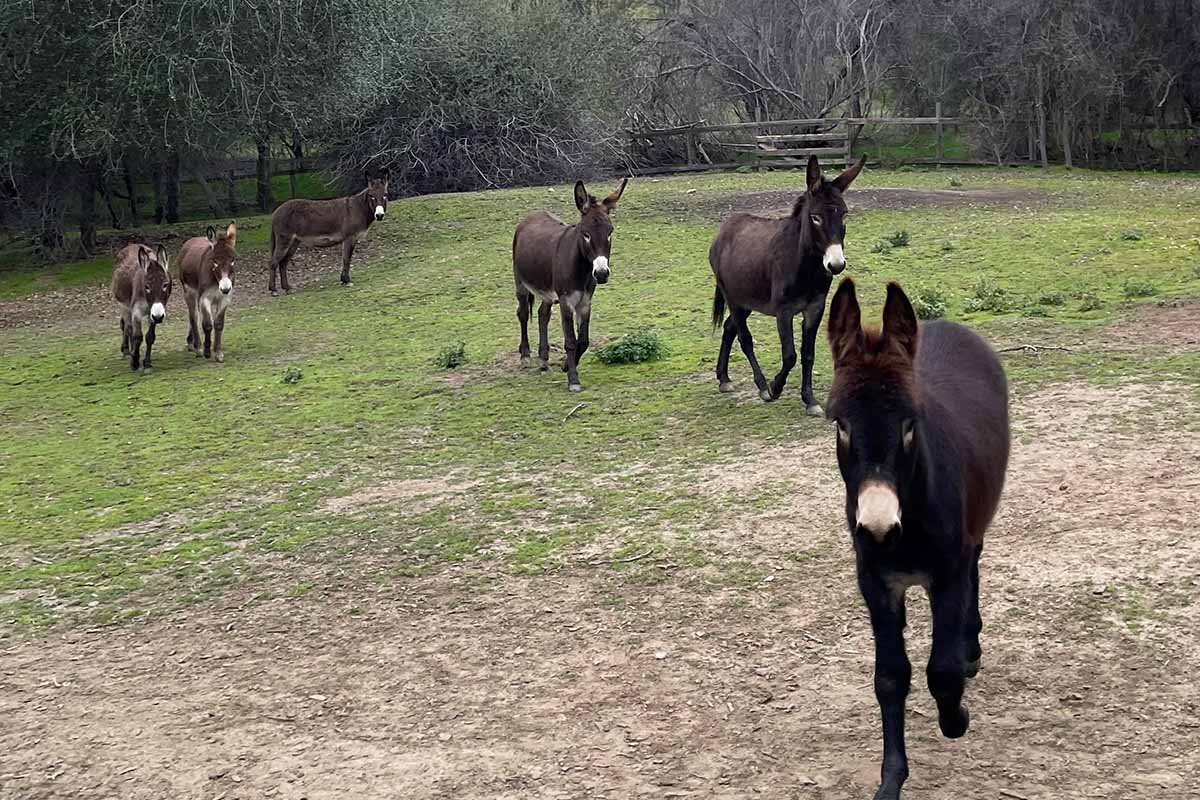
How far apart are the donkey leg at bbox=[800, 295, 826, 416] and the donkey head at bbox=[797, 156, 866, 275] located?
476 mm

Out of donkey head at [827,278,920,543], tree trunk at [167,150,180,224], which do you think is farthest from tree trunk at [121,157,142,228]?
donkey head at [827,278,920,543]

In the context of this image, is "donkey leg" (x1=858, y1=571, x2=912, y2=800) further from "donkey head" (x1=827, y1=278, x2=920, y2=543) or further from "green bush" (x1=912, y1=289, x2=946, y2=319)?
"green bush" (x1=912, y1=289, x2=946, y2=319)

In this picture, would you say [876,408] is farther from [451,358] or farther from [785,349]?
[451,358]

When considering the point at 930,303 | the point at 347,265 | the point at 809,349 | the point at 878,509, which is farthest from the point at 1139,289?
the point at 347,265

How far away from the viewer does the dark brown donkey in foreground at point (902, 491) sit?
345 centimetres

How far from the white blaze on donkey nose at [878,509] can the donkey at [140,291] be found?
11266 millimetres

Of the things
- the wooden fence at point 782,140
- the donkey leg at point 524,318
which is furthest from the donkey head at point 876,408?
the wooden fence at point 782,140

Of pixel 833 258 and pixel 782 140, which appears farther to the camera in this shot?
pixel 782 140

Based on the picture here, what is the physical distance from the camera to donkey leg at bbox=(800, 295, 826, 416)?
9312 mm

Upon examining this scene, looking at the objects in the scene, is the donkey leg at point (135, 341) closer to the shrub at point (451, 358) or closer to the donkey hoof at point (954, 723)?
the shrub at point (451, 358)

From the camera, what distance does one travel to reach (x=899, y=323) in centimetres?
369

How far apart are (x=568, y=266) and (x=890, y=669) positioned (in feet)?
24.9

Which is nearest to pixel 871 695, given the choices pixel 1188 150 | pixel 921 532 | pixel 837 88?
pixel 921 532

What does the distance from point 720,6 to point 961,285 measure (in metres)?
29.0
